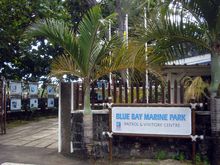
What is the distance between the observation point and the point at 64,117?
29.8ft

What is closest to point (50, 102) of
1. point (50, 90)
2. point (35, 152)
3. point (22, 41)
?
point (50, 90)

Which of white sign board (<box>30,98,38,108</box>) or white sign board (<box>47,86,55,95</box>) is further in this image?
white sign board (<box>47,86,55,95</box>)

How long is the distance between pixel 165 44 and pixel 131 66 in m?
0.84

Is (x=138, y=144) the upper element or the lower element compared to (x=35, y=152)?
upper

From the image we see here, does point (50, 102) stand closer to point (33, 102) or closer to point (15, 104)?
point (33, 102)

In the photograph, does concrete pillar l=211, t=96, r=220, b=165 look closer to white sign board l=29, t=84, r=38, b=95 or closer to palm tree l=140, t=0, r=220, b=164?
palm tree l=140, t=0, r=220, b=164

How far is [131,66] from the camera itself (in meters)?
7.75

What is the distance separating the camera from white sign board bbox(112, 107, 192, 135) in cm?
791

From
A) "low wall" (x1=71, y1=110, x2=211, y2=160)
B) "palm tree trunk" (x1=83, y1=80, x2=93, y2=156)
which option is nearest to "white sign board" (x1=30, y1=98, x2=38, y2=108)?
"low wall" (x1=71, y1=110, x2=211, y2=160)

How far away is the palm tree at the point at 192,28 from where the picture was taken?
7.28m

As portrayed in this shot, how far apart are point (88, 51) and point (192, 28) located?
87.1 inches

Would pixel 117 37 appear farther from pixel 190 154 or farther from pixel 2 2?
pixel 2 2

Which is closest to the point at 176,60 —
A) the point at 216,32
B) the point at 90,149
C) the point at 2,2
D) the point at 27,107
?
the point at 216,32

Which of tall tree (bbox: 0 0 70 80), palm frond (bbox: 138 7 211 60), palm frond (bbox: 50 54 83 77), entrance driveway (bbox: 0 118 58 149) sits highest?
tall tree (bbox: 0 0 70 80)
